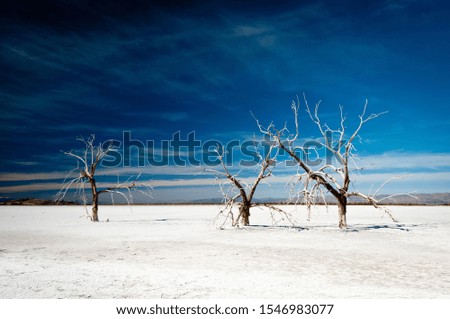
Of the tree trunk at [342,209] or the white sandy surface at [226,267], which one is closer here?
the white sandy surface at [226,267]

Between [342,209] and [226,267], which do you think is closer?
[226,267]

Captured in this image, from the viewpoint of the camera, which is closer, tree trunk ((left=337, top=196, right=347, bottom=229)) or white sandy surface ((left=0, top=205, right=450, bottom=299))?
white sandy surface ((left=0, top=205, right=450, bottom=299))

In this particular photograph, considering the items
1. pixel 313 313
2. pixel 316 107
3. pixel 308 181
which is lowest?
pixel 313 313

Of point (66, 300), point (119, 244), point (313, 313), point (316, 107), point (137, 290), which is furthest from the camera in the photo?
point (316, 107)

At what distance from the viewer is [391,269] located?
821 centimetres

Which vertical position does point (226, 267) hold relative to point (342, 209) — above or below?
below

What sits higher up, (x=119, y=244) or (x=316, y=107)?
(x=316, y=107)

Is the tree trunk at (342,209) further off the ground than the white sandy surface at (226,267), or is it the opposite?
the tree trunk at (342,209)

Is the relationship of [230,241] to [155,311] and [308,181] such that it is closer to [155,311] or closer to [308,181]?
[308,181]

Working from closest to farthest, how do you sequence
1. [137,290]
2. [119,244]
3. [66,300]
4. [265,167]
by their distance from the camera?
[66,300] → [137,290] → [119,244] → [265,167]

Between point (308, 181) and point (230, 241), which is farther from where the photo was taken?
point (308, 181)

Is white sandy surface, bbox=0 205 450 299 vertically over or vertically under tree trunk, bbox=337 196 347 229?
under

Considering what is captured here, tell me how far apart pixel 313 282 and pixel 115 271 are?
→ 13.3 ft

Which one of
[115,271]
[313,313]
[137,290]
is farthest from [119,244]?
[313,313]
